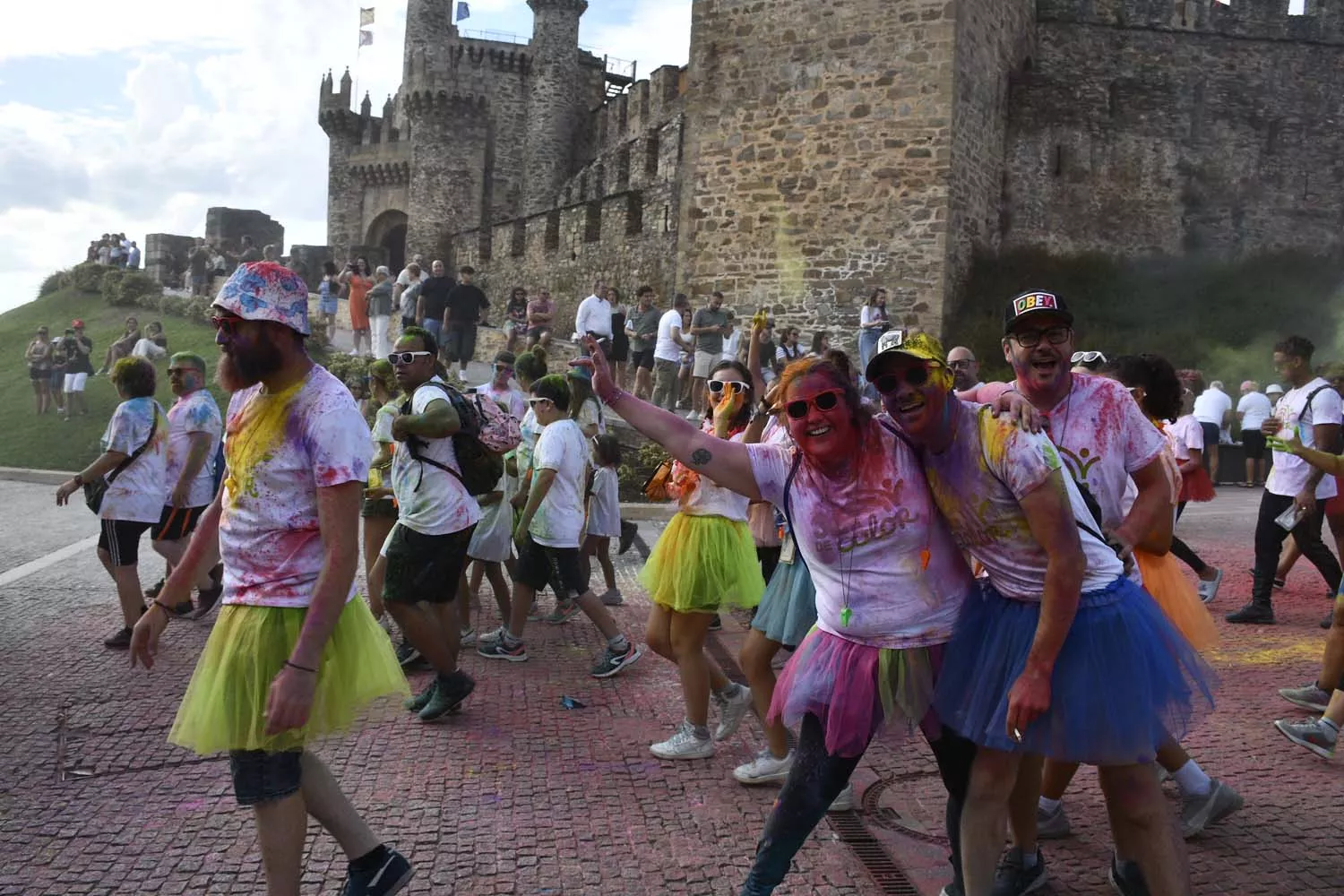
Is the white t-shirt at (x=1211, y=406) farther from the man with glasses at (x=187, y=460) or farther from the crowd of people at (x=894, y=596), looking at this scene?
the man with glasses at (x=187, y=460)

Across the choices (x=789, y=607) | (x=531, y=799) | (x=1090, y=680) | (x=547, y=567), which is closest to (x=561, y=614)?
(x=547, y=567)

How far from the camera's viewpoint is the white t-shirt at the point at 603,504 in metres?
8.00

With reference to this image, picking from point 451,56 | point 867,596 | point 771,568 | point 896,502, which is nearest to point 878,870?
point 867,596

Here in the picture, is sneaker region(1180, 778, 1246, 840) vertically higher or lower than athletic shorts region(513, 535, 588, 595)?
lower

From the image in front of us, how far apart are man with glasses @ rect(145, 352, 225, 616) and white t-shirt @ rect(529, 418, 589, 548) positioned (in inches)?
86.0

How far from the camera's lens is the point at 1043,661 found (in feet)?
9.19

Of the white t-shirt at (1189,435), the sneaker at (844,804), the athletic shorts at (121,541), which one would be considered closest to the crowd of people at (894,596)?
the sneaker at (844,804)

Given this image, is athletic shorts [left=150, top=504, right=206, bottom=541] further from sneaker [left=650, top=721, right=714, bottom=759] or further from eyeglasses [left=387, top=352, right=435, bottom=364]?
sneaker [left=650, top=721, right=714, bottom=759]

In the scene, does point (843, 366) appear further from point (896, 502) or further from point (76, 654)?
point (76, 654)

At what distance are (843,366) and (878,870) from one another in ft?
5.64

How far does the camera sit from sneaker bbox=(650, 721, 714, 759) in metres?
4.80

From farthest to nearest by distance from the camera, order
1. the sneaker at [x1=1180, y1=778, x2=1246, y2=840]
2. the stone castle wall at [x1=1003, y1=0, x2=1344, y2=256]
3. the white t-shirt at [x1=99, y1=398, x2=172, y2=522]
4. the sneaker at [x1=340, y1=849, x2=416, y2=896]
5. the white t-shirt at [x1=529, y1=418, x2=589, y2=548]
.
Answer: the stone castle wall at [x1=1003, y1=0, x2=1344, y2=256], the white t-shirt at [x1=99, y1=398, x2=172, y2=522], the white t-shirt at [x1=529, y1=418, x2=589, y2=548], the sneaker at [x1=1180, y1=778, x2=1246, y2=840], the sneaker at [x1=340, y1=849, x2=416, y2=896]

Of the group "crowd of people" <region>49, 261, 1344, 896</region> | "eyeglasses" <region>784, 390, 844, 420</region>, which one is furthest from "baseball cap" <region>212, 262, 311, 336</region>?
"eyeglasses" <region>784, 390, 844, 420</region>

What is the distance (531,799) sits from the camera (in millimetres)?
4324
